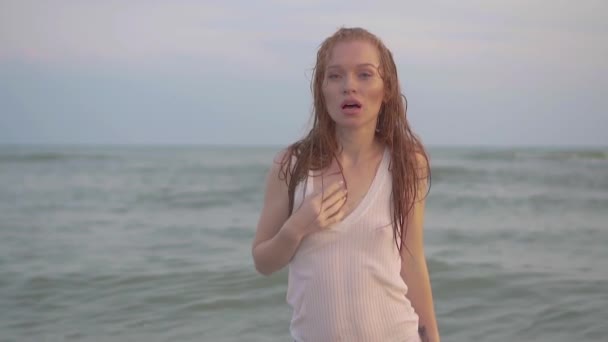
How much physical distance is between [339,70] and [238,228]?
28.4ft

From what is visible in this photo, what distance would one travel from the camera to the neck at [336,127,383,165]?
220 cm

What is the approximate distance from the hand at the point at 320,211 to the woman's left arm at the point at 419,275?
0.32 m

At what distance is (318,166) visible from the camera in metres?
2.14

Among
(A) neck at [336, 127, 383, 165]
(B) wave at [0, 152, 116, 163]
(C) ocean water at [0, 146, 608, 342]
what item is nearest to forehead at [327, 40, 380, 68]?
(A) neck at [336, 127, 383, 165]

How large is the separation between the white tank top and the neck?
151 millimetres

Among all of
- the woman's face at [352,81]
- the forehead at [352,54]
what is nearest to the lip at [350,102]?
the woman's face at [352,81]

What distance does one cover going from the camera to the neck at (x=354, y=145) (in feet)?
7.22

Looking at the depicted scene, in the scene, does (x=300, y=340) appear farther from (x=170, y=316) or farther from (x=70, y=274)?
(x=70, y=274)

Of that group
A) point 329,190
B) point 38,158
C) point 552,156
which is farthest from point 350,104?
point 552,156

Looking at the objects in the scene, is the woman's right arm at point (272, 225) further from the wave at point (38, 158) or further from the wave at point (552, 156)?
the wave at point (552, 156)

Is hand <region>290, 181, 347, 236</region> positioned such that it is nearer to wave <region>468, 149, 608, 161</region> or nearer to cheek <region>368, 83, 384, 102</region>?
cheek <region>368, 83, 384, 102</region>

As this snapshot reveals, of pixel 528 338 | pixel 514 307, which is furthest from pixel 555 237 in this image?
pixel 528 338

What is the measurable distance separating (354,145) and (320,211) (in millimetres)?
338

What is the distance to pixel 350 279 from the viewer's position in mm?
2045
